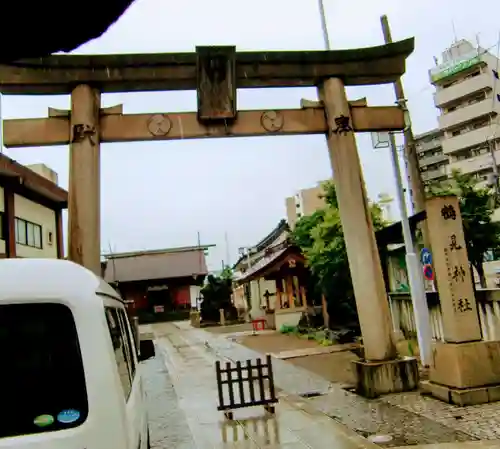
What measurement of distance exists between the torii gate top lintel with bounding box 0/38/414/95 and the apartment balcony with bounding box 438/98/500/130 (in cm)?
3712

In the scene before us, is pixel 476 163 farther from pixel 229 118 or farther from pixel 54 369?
pixel 54 369

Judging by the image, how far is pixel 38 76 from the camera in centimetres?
943

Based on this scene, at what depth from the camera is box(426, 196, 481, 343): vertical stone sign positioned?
8.45m

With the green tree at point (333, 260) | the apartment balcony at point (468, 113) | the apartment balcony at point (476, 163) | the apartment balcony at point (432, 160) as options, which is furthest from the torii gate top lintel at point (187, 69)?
the apartment balcony at point (432, 160)

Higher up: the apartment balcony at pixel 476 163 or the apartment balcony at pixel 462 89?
the apartment balcony at pixel 462 89

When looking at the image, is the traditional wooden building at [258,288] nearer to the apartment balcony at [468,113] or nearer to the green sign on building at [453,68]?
the apartment balcony at [468,113]

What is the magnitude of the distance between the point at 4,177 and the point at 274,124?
12174 mm

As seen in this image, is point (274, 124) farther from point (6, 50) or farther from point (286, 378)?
point (6, 50)

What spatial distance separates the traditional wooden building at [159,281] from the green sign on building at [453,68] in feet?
97.2

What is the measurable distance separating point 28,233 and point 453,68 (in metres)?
39.8

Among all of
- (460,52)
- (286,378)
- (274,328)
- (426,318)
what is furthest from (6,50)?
(460,52)

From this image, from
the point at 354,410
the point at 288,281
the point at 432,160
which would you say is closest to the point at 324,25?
the point at 354,410

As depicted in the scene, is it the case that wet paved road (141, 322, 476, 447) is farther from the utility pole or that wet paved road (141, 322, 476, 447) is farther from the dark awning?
the dark awning

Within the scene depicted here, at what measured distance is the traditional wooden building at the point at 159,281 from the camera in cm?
4950
